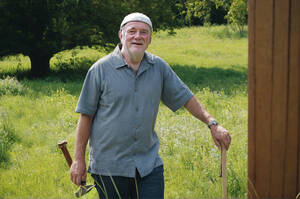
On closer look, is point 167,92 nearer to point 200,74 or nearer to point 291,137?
point 291,137

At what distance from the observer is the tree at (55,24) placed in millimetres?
15805

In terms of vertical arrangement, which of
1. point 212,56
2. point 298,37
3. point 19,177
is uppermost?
point 298,37

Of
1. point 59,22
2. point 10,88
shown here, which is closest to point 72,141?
point 10,88

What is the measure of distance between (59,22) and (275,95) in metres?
13.4

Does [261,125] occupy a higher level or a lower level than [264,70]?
lower

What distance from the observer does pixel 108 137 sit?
10.1ft

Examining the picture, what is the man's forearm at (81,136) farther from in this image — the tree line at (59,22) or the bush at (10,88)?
the tree line at (59,22)

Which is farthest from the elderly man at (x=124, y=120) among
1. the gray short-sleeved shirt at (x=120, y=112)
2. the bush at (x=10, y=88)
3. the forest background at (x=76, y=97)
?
the bush at (x=10, y=88)

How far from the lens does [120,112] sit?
304 cm

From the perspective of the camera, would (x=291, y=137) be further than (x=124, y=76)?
Yes

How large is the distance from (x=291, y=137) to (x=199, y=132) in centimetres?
382

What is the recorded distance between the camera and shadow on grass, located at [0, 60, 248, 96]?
12.7 meters

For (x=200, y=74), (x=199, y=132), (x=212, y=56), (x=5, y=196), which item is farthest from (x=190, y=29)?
(x=5, y=196)

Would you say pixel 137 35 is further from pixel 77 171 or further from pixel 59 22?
pixel 59 22
